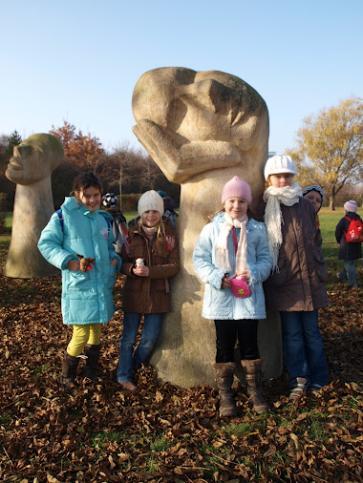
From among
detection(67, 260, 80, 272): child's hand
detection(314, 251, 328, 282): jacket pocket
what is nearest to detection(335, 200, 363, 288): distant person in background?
detection(314, 251, 328, 282): jacket pocket

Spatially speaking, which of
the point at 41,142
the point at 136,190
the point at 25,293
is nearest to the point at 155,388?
the point at 25,293

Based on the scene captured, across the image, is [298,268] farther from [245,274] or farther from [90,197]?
[90,197]

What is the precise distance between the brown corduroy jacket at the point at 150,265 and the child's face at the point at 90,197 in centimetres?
38

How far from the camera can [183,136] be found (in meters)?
3.87

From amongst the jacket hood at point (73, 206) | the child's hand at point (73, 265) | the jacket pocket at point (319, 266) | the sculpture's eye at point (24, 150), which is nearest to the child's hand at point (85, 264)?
the child's hand at point (73, 265)

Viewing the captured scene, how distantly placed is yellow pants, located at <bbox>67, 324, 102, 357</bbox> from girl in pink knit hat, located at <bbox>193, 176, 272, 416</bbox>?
103 centimetres

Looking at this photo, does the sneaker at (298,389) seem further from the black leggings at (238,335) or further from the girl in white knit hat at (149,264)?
the girl in white knit hat at (149,264)

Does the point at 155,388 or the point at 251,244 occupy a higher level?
the point at 251,244

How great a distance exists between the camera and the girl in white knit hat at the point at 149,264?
149 inches

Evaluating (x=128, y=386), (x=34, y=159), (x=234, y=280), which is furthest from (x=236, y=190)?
(x=34, y=159)

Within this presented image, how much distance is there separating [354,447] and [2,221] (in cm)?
1737

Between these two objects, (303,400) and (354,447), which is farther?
(303,400)

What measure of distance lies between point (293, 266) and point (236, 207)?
2.13ft

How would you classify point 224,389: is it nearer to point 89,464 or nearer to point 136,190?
point 89,464
